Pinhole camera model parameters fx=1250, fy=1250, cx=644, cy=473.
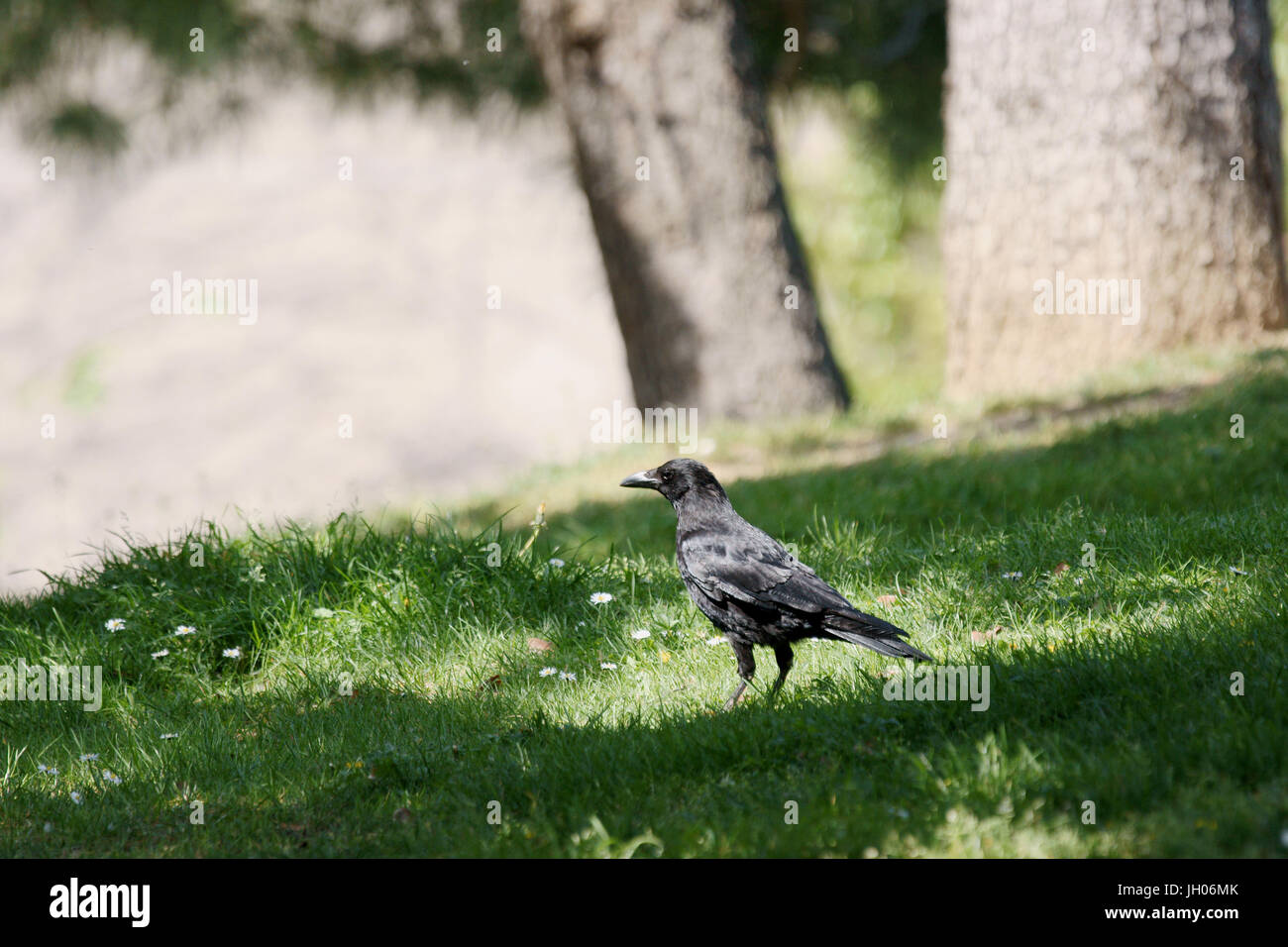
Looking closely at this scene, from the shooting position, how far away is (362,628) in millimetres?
4719

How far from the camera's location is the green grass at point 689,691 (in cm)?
292

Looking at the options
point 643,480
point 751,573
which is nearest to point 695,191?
point 643,480

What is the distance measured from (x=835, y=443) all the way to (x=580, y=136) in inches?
118

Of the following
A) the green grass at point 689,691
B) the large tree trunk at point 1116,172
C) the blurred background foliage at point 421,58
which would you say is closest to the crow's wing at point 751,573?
the green grass at point 689,691

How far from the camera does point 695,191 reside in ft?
28.3

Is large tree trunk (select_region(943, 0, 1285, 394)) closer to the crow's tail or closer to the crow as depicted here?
the crow

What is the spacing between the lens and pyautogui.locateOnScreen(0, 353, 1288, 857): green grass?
292 centimetres

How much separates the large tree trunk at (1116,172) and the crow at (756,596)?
4143 mm

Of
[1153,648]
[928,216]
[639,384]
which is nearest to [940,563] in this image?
[1153,648]

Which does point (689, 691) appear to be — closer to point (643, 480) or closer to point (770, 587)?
point (770, 587)

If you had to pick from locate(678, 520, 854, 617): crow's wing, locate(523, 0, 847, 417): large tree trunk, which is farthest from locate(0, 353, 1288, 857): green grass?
locate(523, 0, 847, 417): large tree trunk

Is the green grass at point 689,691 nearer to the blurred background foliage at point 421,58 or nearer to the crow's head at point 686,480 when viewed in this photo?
the crow's head at point 686,480

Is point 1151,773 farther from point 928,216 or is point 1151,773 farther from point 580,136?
point 928,216

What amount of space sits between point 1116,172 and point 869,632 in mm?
4723
